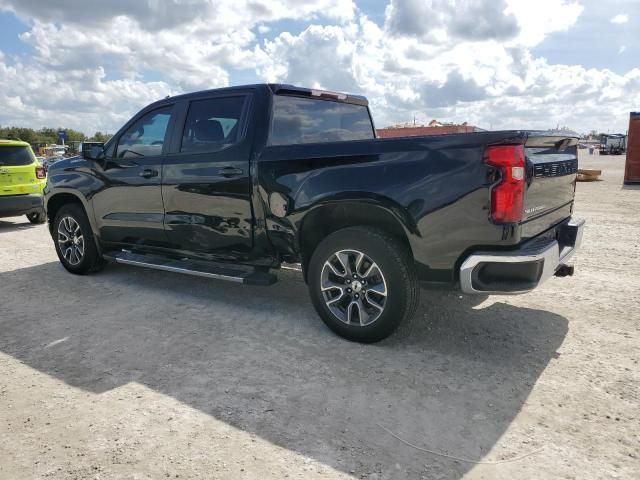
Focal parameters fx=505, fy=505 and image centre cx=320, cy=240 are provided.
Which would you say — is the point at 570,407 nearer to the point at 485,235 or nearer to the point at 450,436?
the point at 450,436

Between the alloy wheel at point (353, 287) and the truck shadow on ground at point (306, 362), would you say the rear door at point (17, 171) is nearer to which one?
the truck shadow on ground at point (306, 362)

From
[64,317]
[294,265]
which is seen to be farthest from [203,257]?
[64,317]

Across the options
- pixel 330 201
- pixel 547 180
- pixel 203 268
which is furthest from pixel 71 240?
pixel 547 180

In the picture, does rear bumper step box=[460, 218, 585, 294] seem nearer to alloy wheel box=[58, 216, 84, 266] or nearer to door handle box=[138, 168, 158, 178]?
door handle box=[138, 168, 158, 178]

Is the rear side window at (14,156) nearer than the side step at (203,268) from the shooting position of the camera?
No

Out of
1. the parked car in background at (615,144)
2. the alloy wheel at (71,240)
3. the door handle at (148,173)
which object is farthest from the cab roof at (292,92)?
the parked car in background at (615,144)

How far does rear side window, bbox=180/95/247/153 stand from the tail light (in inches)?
86.9

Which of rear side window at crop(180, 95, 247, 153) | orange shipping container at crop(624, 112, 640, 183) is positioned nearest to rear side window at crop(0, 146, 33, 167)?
rear side window at crop(180, 95, 247, 153)

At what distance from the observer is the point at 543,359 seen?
3496mm

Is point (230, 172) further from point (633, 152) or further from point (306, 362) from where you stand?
point (633, 152)

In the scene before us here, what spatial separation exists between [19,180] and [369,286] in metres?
8.62

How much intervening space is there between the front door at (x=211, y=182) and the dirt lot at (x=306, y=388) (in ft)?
2.14

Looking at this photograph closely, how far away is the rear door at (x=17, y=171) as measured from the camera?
941 centimetres

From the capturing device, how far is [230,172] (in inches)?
169
